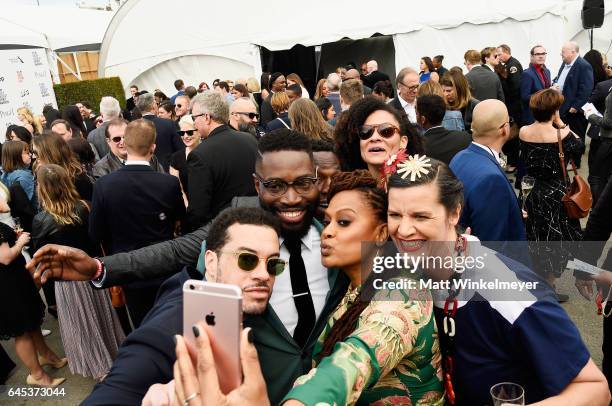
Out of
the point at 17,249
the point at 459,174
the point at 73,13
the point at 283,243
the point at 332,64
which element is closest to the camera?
the point at 283,243

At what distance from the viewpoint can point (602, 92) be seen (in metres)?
8.18

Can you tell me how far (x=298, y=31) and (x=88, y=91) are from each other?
7389mm

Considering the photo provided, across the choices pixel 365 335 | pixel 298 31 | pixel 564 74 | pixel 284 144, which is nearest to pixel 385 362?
pixel 365 335

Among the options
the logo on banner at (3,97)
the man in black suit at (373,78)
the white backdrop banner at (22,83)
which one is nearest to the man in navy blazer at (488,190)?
the man in black suit at (373,78)

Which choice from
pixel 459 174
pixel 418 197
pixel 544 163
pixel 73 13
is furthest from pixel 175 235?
pixel 73 13

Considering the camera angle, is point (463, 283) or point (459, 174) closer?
point (463, 283)

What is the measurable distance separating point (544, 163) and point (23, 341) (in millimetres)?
4801

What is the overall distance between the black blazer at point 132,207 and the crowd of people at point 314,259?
0.04ft

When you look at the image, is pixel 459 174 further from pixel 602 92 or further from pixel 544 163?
pixel 602 92

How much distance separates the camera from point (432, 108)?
4523mm

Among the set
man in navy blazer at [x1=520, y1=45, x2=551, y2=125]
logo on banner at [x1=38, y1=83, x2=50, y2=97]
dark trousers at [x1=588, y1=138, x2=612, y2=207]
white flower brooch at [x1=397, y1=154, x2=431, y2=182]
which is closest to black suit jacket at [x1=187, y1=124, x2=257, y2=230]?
white flower brooch at [x1=397, y1=154, x2=431, y2=182]

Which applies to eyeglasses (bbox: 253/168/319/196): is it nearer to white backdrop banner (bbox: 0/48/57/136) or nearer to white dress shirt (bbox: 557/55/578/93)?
white dress shirt (bbox: 557/55/578/93)

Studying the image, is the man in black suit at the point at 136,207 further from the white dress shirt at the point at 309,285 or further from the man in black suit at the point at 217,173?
the white dress shirt at the point at 309,285

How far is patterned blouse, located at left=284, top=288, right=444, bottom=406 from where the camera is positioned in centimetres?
129
